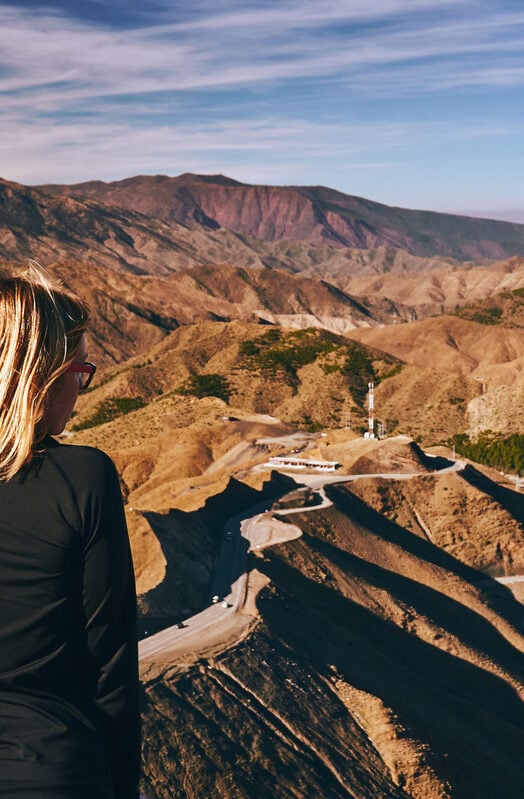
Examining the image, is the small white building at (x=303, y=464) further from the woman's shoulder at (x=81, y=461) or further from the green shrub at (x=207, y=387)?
the woman's shoulder at (x=81, y=461)

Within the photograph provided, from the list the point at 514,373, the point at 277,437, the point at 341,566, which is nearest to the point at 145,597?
the point at 341,566

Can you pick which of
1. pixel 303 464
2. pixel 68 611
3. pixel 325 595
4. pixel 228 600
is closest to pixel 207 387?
pixel 303 464

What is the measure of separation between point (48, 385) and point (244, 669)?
1681 inches

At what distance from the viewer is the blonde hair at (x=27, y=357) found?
16.1 ft

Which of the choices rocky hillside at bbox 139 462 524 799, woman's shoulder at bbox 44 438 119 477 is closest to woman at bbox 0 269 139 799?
woman's shoulder at bbox 44 438 119 477

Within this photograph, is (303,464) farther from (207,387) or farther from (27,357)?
(27,357)

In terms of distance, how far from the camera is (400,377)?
145500 mm

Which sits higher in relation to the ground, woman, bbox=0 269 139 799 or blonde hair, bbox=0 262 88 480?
blonde hair, bbox=0 262 88 480

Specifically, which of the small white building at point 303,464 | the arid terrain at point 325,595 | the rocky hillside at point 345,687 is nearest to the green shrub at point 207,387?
the arid terrain at point 325,595

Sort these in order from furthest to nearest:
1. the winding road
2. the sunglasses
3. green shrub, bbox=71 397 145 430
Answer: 1. green shrub, bbox=71 397 145 430
2. the winding road
3. the sunglasses

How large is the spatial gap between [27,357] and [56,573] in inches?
42.3

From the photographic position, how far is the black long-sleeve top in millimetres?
4891

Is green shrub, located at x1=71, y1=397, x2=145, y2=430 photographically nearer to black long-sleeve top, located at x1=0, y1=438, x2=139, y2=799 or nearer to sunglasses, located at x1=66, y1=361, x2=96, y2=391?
sunglasses, located at x1=66, y1=361, x2=96, y2=391

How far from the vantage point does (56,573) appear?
16.2 ft
